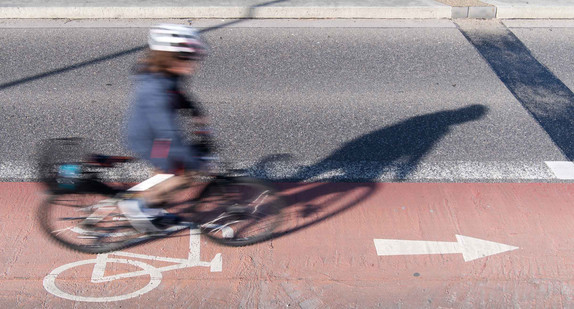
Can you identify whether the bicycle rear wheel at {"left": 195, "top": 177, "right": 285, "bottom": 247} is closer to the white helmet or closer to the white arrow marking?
the white arrow marking

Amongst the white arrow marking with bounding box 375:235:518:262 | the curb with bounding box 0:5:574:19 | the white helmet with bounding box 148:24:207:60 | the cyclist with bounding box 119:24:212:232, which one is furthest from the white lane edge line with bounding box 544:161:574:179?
the curb with bounding box 0:5:574:19

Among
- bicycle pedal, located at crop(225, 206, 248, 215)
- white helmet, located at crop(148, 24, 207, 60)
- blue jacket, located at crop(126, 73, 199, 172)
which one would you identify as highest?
white helmet, located at crop(148, 24, 207, 60)

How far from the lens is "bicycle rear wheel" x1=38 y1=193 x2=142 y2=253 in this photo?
4.36m

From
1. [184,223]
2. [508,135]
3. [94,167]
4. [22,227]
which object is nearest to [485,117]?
[508,135]

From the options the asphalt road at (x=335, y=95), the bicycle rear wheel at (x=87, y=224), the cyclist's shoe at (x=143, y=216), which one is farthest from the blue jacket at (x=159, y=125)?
the asphalt road at (x=335, y=95)

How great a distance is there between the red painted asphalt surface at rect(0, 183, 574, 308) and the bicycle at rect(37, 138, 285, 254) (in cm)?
12

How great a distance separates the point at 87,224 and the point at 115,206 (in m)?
0.32

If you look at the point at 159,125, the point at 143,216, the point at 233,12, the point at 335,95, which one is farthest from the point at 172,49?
the point at 233,12

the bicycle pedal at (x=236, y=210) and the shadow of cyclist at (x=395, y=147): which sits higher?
the bicycle pedal at (x=236, y=210)

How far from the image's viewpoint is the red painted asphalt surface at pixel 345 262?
4.12 m

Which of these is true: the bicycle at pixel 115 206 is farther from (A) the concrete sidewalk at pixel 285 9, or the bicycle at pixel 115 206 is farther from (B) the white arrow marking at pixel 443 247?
(A) the concrete sidewalk at pixel 285 9

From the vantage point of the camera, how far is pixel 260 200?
442cm

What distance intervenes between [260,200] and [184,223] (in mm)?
711

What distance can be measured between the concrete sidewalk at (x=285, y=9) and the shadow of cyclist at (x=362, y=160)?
3.51 metres
